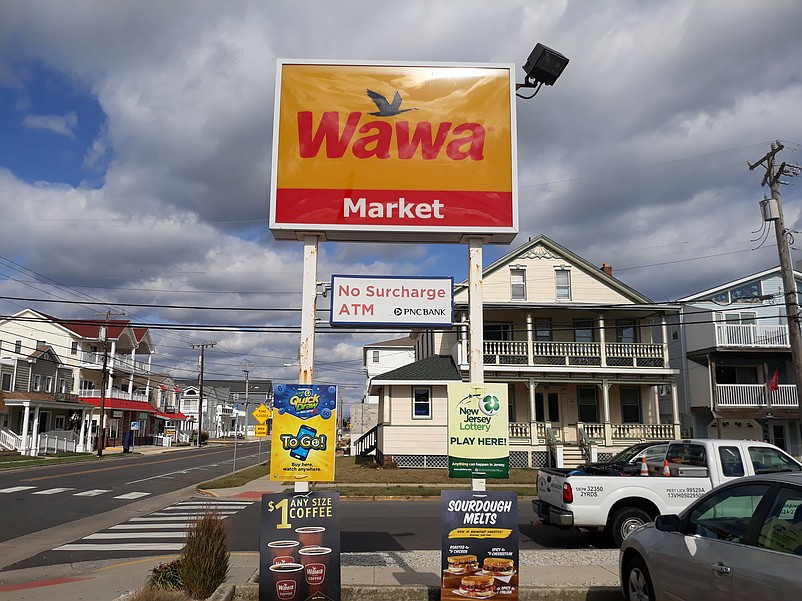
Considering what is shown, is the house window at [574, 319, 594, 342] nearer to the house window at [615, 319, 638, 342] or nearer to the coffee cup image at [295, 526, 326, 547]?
the house window at [615, 319, 638, 342]

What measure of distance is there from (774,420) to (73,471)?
34140mm

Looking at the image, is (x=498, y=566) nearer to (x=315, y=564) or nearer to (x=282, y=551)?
(x=315, y=564)

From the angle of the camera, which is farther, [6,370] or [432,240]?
[6,370]

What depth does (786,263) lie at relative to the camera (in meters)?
22.5

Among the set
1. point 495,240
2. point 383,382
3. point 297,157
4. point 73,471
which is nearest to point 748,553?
point 495,240

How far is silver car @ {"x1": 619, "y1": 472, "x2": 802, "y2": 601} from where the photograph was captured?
4590 mm

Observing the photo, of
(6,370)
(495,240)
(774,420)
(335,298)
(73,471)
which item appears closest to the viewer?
(335,298)

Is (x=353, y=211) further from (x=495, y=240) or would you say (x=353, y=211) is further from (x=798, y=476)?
(x=798, y=476)

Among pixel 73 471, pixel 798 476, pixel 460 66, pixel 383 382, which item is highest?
pixel 460 66

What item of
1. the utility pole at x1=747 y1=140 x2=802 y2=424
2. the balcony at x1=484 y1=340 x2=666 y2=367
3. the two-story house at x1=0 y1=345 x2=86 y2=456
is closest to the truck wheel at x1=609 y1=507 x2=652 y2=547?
the utility pole at x1=747 y1=140 x2=802 y2=424

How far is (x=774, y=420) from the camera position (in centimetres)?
3344

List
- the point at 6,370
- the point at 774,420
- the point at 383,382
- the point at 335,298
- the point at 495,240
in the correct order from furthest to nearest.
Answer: the point at 6,370 < the point at 774,420 < the point at 383,382 < the point at 495,240 < the point at 335,298

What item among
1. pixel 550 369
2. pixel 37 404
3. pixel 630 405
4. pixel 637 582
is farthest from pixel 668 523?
pixel 37 404

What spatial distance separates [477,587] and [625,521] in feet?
16.2
